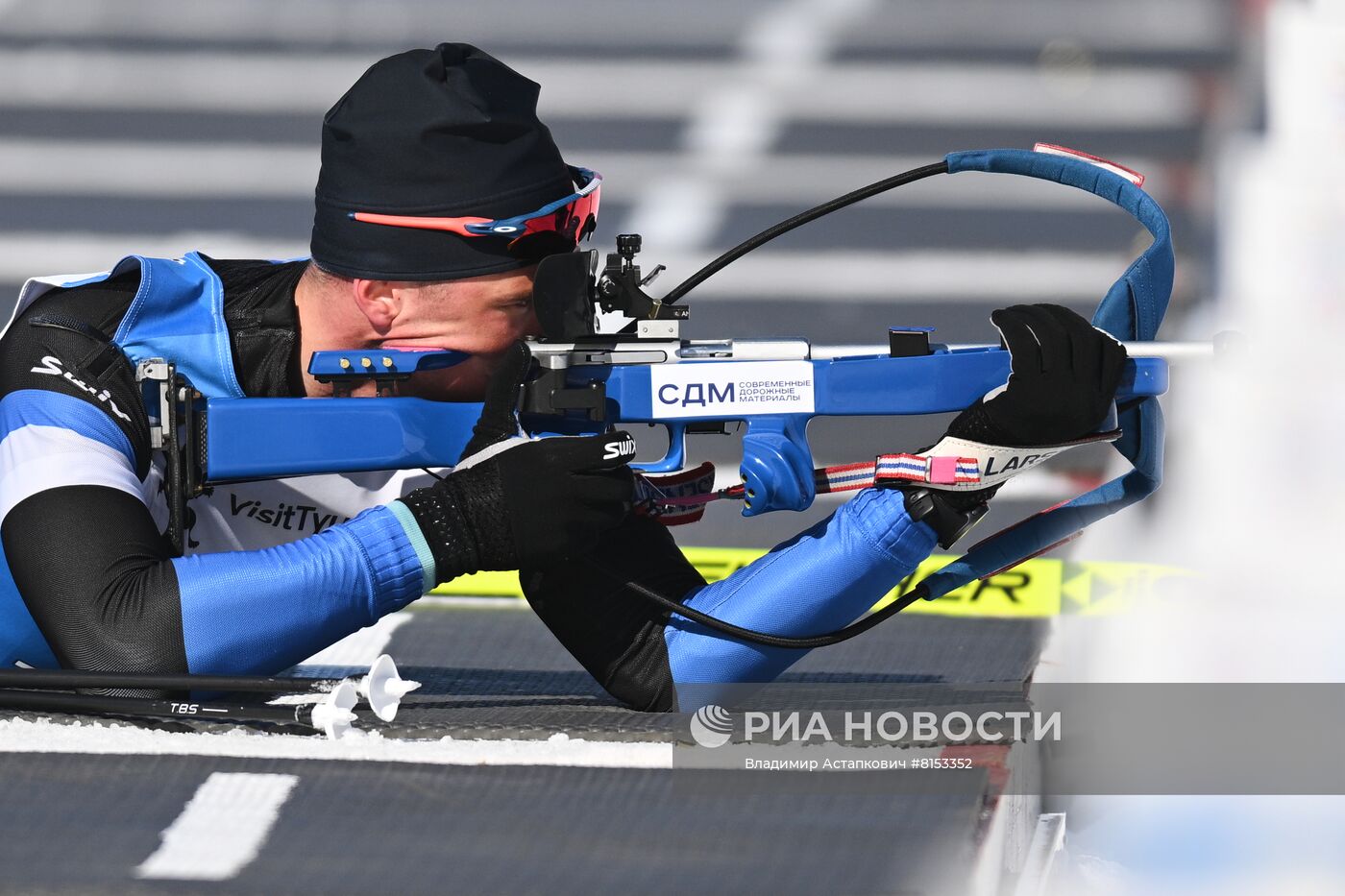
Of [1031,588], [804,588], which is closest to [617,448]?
[804,588]

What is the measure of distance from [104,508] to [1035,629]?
131 centimetres

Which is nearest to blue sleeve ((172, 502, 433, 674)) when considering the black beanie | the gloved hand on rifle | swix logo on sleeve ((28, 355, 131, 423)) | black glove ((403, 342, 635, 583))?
black glove ((403, 342, 635, 583))

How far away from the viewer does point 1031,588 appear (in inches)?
96.3

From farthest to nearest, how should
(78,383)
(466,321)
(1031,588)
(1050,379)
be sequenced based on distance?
(1031,588) < (466,321) < (78,383) < (1050,379)

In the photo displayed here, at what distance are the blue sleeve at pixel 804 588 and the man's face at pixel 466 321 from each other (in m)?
0.35

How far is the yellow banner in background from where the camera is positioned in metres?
2.40

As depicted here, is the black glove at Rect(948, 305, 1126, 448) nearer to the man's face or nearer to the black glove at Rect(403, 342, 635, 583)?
the black glove at Rect(403, 342, 635, 583)

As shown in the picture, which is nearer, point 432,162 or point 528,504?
point 528,504

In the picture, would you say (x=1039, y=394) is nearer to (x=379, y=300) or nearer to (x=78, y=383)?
(x=379, y=300)

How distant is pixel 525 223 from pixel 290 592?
467mm

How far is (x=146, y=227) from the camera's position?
3266mm

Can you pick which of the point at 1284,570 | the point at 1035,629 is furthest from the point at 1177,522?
the point at 1035,629

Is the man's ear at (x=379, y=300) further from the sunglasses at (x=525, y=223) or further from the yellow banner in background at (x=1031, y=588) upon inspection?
the yellow banner in background at (x=1031, y=588)

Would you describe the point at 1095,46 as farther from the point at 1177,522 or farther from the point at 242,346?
the point at 242,346
